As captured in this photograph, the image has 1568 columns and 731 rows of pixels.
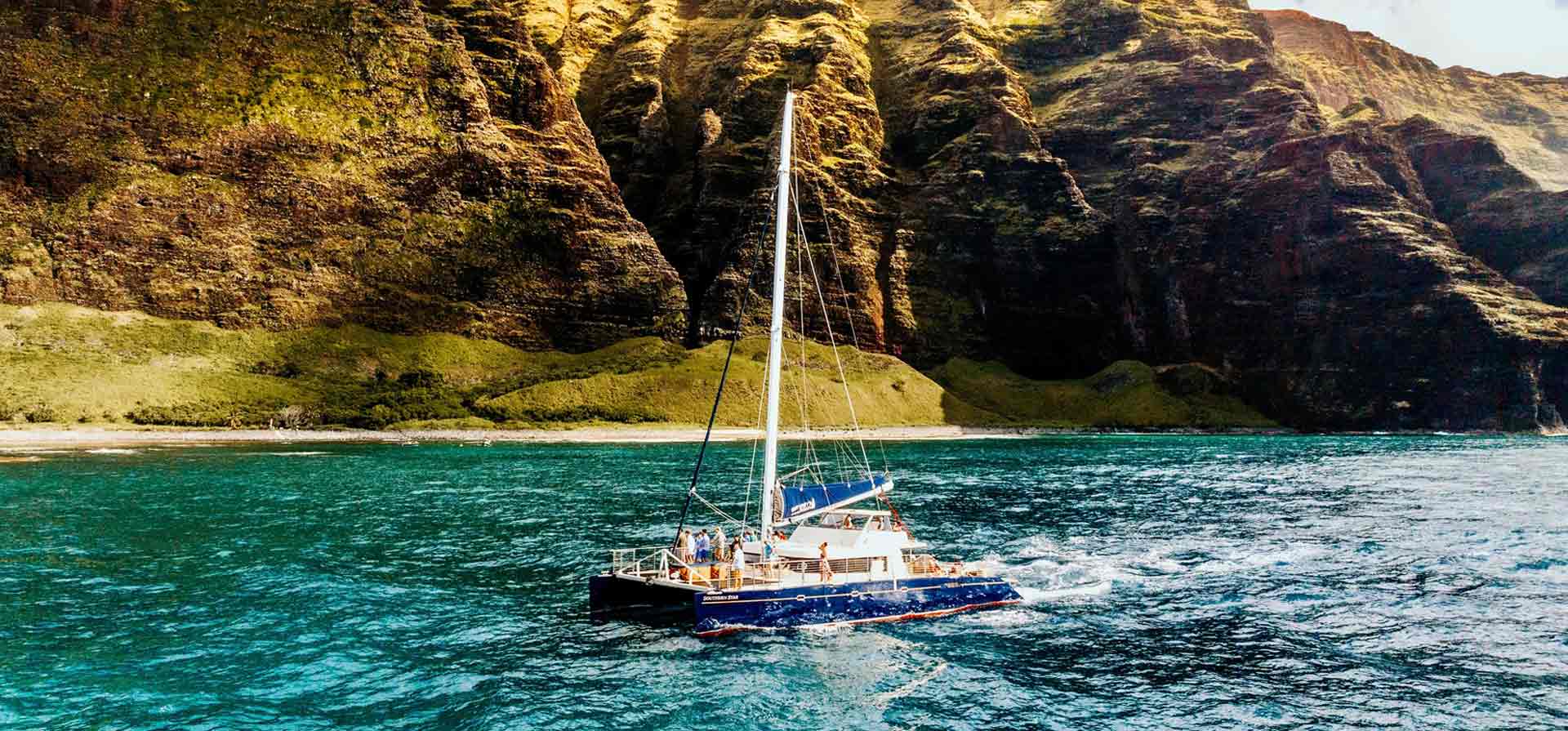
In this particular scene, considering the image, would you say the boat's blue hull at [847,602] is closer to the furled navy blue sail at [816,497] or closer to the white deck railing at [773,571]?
the white deck railing at [773,571]

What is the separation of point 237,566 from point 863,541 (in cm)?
3160

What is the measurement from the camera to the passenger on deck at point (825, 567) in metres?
35.5

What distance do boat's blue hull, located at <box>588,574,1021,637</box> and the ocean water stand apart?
2.39 feet

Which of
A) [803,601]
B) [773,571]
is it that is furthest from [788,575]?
[803,601]

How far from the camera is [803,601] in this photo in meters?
34.3

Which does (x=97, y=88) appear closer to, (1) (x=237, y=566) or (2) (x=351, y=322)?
(2) (x=351, y=322)

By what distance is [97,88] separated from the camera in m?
196

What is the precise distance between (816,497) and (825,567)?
4.93m

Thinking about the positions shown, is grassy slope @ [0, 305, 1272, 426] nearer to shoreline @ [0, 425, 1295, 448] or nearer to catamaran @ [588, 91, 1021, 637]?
shoreline @ [0, 425, 1295, 448]

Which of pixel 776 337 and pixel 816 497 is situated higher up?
pixel 776 337

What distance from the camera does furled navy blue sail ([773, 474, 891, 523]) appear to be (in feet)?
126

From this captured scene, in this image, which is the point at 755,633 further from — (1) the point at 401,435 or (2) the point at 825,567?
(1) the point at 401,435

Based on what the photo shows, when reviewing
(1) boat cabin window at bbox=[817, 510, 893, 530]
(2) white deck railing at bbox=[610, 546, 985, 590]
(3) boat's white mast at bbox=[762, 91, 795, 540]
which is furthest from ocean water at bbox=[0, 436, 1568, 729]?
(3) boat's white mast at bbox=[762, 91, 795, 540]

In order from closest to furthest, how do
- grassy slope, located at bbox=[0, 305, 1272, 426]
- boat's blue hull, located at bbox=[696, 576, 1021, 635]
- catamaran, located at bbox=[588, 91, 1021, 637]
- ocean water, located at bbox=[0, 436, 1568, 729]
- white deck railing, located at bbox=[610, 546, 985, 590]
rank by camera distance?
ocean water, located at bbox=[0, 436, 1568, 729]
boat's blue hull, located at bbox=[696, 576, 1021, 635]
catamaran, located at bbox=[588, 91, 1021, 637]
white deck railing, located at bbox=[610, 546, 985, 590]
grassy slope, located at bbox=[0, 305, 1272, 426]
